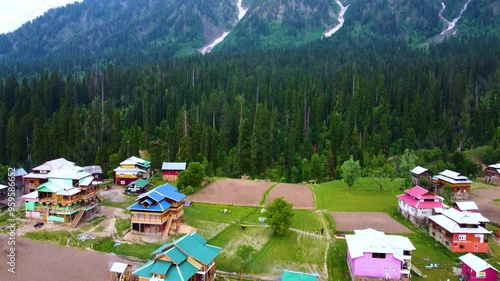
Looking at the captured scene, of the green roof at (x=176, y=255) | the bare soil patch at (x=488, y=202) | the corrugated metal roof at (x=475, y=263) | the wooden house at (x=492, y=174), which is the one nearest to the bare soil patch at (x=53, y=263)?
the green roof at (x=176, y=255)

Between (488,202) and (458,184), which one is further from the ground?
(458,184)

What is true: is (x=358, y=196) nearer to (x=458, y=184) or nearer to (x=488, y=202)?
(x=458, y=184)

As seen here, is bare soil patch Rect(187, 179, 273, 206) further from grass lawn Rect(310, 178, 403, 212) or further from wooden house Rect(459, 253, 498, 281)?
wooden house Rect(459, 253, 498, 281)

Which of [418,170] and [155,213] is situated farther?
[418,170]

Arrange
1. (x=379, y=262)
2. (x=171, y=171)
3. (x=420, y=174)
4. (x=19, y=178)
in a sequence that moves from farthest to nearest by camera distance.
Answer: (x=171, y=171) → (x=19, y=178) → (x=420, y=174) → (x=379, y=262)

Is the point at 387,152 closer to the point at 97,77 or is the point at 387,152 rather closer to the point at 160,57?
the point at 97,77

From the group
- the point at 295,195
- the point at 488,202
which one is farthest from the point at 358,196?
the point at 488,202

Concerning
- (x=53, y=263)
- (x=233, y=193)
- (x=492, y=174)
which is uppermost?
(x=492, y=174)
